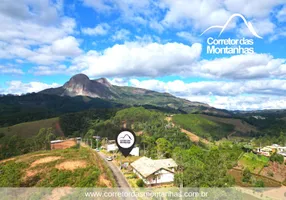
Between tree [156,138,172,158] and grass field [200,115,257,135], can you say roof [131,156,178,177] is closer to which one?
tree [156,138,172,158]

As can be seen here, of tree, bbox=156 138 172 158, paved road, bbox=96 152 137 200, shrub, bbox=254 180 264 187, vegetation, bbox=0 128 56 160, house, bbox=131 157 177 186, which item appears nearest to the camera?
paved road, bbox=96 152 137 200

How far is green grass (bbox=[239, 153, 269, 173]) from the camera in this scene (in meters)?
62.8

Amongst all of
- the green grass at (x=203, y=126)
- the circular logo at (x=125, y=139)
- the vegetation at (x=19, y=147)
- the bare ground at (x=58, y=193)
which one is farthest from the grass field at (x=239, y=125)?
the circular logo at (x=125, y=139)

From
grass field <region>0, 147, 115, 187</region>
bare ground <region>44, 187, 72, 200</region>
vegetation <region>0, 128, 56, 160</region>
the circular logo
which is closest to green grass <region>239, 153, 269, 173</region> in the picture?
grass field <region>0, 147, 115, 187</region>

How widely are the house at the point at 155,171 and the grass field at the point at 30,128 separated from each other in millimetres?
71269

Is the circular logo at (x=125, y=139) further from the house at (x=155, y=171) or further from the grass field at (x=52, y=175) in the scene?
the house at (x=155, y=171)

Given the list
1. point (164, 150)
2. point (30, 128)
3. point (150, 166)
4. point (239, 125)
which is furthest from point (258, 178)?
point (239, 125)

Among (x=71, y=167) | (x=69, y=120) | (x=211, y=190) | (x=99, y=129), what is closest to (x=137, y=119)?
(x=99, y=129)

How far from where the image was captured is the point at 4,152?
201ft

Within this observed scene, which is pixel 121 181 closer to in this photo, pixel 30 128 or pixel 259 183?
pixel 259 183

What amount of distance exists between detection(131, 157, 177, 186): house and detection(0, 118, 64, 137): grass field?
7127 centimetres

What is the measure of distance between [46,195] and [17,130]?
88.0 meters

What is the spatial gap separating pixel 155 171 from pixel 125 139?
65.4 feet

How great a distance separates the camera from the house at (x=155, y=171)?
125 feet
